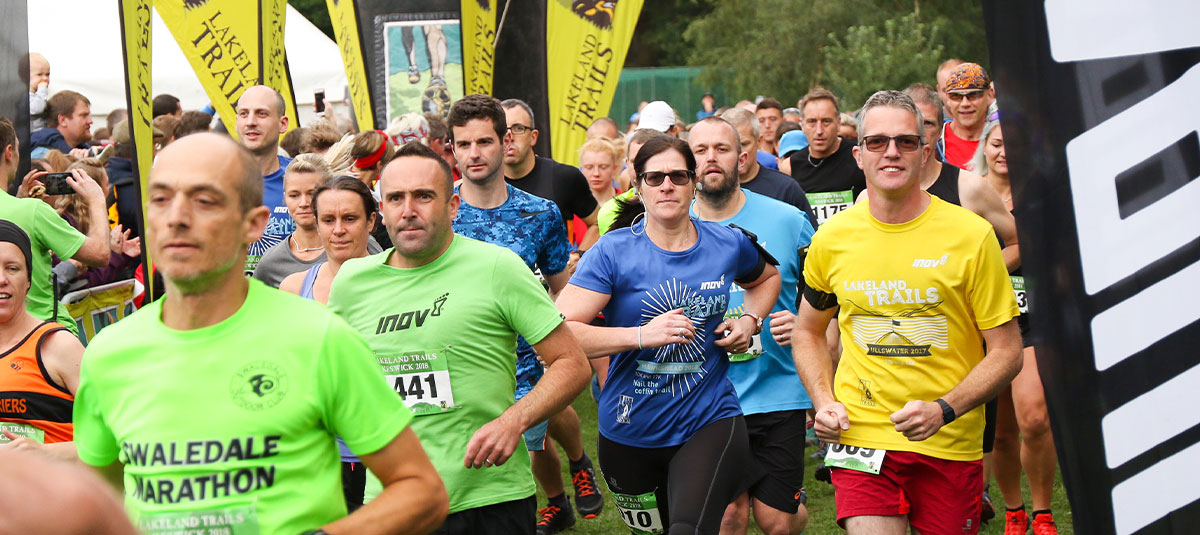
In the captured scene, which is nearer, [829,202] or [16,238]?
[16,238]

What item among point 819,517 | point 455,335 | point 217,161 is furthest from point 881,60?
point 217,161

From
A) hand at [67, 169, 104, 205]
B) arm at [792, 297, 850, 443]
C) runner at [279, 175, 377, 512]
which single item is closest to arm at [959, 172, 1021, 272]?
arm at [792, 297, 850, 443]

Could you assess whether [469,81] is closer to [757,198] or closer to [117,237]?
[117,237]

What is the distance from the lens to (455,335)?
13.5ft

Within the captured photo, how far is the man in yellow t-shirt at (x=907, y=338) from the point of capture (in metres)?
4.38

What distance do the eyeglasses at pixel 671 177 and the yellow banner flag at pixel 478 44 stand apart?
5766 mm

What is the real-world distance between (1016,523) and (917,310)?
8.89ft

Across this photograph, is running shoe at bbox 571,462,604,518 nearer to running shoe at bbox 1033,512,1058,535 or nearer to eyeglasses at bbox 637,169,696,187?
running shoe at bbox 1033,512,1058,535

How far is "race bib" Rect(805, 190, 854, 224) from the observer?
27.7ft

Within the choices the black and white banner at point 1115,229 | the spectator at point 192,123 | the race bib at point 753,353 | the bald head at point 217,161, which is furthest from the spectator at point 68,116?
the black and white banner at point 1115,229

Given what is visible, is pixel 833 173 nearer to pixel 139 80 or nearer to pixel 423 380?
pixel 139 80

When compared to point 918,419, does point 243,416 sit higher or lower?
higher

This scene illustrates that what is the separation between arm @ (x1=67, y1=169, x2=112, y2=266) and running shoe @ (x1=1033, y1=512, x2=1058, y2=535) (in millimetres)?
4847

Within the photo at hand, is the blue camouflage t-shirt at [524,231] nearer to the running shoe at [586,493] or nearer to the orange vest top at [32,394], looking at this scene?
the running shoe at [586,493]
